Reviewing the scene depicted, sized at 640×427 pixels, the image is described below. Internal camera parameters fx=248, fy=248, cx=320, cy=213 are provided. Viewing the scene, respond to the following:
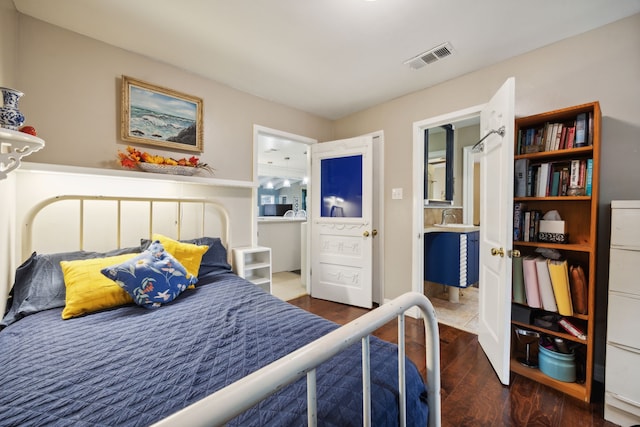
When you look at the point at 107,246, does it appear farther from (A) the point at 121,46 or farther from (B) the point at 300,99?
(B) the point at 300,99

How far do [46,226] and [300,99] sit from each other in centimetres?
253

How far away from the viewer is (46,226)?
176cm

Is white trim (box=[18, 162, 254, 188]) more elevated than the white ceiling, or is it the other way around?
the white ceiling

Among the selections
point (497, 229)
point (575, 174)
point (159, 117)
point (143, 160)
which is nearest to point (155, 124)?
point (159, 117)

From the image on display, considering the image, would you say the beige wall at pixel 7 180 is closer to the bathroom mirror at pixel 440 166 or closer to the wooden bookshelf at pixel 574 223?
the wooden bookshelf at pixel 574 223

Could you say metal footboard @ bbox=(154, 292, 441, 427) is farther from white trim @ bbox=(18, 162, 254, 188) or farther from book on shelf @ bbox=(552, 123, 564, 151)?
white trim @ bbox=(18, 162, 254, 188)

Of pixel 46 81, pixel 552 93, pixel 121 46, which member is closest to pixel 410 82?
pixel 552 93

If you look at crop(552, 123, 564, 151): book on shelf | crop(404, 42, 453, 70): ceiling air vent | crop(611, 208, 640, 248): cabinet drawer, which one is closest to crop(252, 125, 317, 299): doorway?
crop(404, 42, 453, 70): ceiling air vent

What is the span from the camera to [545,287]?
5.48 feet

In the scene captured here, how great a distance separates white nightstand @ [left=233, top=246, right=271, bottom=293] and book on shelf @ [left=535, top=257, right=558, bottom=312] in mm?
2208

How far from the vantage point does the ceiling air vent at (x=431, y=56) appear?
196cm

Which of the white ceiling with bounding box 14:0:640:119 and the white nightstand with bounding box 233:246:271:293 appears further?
the white nightstand with bounding box 233:246:271:293

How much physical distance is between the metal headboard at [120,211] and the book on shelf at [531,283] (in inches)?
97.5

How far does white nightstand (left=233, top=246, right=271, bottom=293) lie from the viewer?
2.44 m
